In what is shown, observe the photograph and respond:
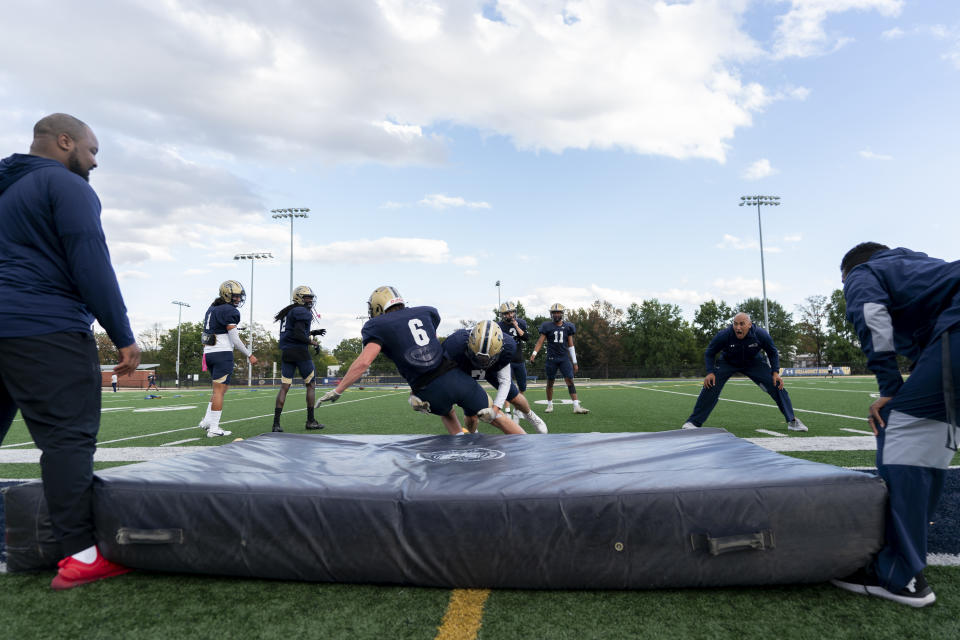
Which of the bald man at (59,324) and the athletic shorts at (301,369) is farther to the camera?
the athletic shorts at (301,369)

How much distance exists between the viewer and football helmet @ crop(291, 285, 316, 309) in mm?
8070

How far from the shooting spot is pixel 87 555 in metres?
2.40

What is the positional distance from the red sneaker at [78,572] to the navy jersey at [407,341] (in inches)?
93.4

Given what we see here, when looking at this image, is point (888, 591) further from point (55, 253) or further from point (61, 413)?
point (55, 253)

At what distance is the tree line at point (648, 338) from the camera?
69.2 m

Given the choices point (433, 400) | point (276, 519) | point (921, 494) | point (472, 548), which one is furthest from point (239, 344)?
point (921, 494)

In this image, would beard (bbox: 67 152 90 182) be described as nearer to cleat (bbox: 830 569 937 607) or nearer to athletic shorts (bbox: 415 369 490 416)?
athletic shorts (bbox: 415 369 490 416)

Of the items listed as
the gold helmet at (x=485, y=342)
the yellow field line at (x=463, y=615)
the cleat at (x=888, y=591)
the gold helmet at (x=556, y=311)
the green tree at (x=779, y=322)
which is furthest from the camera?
the green tree at (x=779, y=322)

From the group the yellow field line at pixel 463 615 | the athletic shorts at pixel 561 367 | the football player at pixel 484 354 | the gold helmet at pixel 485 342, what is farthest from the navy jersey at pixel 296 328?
the yellow field line at pixel 463 615

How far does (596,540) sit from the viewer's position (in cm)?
219

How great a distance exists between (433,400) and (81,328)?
2.65 m

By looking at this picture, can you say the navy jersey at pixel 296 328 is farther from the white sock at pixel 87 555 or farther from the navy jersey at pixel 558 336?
the white sock at pixel 87 555

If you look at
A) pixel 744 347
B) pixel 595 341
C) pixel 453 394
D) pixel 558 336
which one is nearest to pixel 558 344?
pixel 558 336

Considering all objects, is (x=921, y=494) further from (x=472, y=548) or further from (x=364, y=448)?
(x=364, y=448)
